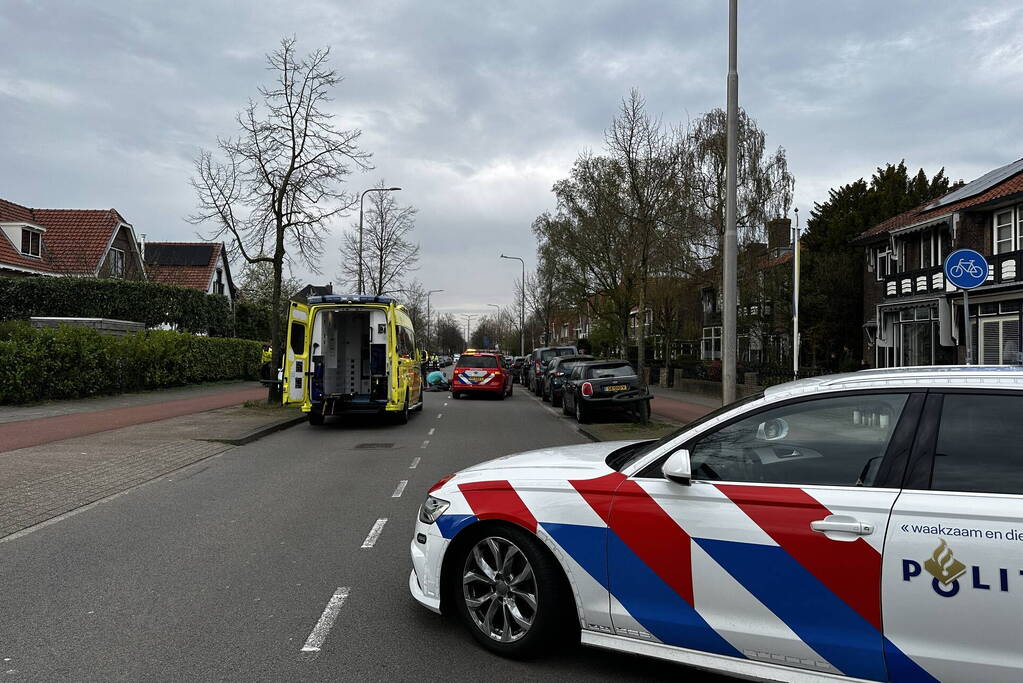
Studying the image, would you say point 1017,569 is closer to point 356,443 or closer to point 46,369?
point 356,443

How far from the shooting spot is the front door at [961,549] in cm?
291

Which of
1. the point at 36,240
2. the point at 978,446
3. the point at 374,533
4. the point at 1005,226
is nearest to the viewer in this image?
the point at 978,446

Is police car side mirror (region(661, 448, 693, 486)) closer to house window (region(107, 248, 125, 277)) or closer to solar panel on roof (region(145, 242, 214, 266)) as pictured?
house window (region(107, 248, 125, 277))

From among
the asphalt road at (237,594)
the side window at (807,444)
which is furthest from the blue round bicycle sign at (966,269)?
the asphalt road at (237,594)

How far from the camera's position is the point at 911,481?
3.19 m

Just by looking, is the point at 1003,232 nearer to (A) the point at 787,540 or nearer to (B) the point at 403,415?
(B) the point at 403,415

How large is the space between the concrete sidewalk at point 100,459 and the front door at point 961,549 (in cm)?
688

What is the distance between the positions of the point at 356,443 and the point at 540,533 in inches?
405

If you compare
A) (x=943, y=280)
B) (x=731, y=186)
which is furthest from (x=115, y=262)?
(x=943, y=280)

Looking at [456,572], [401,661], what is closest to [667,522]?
[456,572]

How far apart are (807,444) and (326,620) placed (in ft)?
9.54

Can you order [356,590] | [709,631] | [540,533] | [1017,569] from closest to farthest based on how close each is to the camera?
[1017,569] → [709,631] → [540,533] → [356,590]

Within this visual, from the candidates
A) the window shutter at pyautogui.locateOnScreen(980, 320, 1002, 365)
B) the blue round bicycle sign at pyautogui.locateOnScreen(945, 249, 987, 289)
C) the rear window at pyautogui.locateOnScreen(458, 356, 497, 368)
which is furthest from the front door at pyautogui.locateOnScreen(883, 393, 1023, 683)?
the window shutter at pyautogui.locateOnScreen(980, 320, 1002, 365)

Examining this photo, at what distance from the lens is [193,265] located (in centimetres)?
5262
